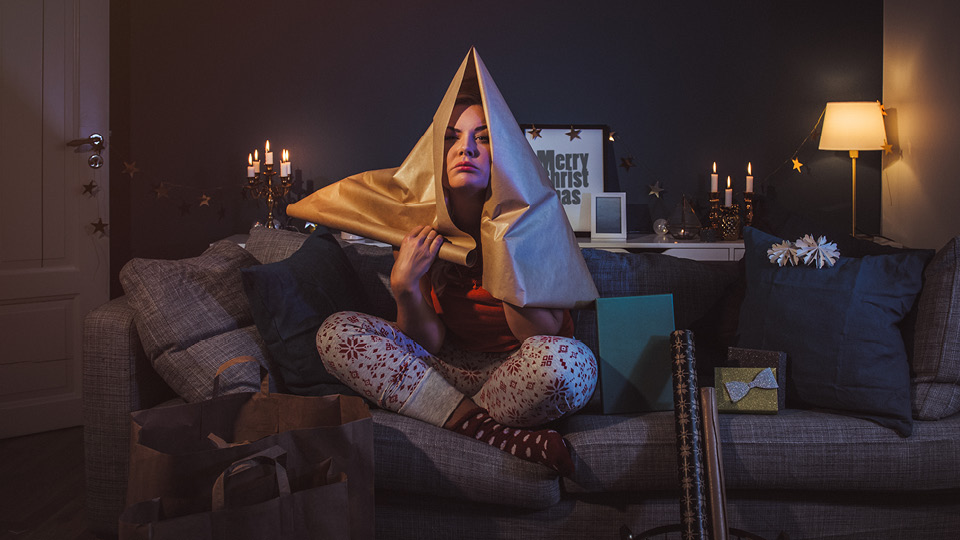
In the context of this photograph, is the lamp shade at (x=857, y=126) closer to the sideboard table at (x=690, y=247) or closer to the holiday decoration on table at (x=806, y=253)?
the sideboard table at (x=690, y=247)

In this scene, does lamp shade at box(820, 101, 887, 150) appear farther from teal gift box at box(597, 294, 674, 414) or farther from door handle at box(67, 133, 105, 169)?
door handle at box(67, 133, 105, 169)

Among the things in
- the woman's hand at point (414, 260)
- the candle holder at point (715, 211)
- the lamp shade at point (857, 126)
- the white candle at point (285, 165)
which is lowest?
the woman's hand at point (414, 260)

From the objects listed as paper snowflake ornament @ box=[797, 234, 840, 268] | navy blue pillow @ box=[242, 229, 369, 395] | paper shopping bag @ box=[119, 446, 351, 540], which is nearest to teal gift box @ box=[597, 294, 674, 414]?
paper snowflake ornament @ box=[797, 234, 840, 268]

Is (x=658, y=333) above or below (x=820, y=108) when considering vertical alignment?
below

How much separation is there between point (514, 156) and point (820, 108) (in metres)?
3.01

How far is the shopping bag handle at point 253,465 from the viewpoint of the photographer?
41.1 inches

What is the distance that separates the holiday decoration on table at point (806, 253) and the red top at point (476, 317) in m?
0.58

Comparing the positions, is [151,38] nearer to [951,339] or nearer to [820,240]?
[820,240]

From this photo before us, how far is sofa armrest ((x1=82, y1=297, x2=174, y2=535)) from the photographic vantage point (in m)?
1.69

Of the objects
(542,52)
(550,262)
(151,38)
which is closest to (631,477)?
(550,262)

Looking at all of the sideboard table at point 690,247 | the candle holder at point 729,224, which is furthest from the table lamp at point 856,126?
the sideboard table at point 690,247

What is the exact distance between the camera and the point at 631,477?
1554mm

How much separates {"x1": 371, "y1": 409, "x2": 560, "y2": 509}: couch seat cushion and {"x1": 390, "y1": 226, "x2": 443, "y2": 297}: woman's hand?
1.11 feet

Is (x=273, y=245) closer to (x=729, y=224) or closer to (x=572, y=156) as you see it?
(x=572, y=156)
